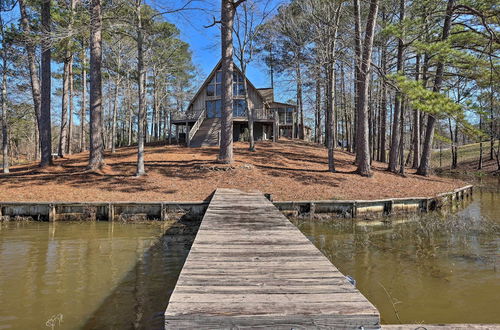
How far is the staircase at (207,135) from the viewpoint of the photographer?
87.4 ft

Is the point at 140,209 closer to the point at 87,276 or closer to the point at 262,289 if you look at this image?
the point at 87,276

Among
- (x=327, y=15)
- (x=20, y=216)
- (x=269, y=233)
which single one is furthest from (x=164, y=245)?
(x=327, y=15)

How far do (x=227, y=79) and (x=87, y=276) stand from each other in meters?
11.8

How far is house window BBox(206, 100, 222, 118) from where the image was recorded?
95.1 feet

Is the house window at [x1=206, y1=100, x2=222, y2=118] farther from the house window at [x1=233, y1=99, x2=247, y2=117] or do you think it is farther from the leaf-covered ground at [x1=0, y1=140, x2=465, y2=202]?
the leaf-covered ground at [x1=0, y1=140, x2=465, y2=202]

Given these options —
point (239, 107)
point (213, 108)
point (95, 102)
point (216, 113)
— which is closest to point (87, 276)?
point (95, 102)

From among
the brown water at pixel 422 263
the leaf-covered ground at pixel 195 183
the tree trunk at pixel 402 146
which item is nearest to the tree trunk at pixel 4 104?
the leaf-covered ground at pixel 195 183

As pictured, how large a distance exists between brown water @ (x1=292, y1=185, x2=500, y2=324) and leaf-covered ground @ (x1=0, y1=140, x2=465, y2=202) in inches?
109

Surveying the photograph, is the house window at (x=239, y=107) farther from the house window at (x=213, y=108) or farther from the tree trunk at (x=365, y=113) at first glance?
the tree trunk at (x=365, y=113)

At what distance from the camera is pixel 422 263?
6.06m

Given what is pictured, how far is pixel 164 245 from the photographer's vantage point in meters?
7.50

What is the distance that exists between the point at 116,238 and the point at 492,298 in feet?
26.7

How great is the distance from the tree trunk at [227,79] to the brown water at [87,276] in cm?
697

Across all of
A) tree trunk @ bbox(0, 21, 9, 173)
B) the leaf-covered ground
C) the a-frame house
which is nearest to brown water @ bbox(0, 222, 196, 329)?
the leaf-covered ground
